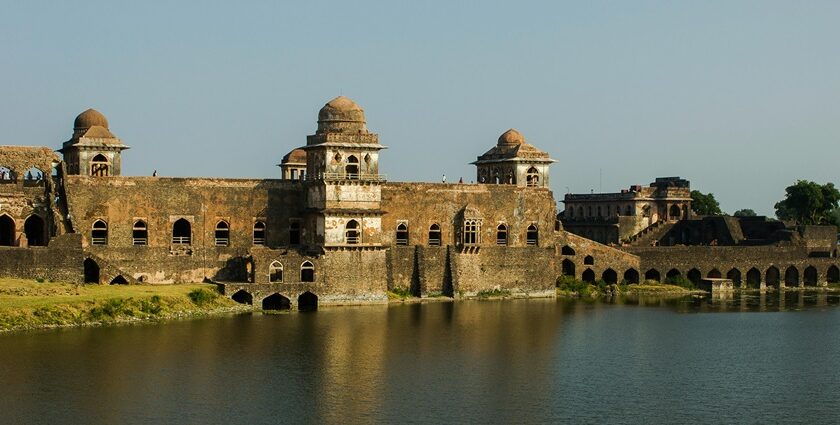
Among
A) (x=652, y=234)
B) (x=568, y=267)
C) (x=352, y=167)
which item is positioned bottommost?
(x=568, y=267)

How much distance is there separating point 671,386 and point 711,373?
2809mm

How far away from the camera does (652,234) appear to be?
254ft

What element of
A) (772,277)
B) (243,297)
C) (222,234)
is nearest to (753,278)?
(772,277)

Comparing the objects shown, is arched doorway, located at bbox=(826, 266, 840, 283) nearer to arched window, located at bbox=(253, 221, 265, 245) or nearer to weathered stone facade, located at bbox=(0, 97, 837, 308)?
weathered stone facade, located at bbox=(0, 97, 837, 308)

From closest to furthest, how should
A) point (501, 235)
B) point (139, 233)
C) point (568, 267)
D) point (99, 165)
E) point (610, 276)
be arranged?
point (139, 233) < point (99, 165) < point (501, 235) < point (568, 267) < point (610, 276)

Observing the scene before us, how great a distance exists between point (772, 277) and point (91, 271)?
33717mm

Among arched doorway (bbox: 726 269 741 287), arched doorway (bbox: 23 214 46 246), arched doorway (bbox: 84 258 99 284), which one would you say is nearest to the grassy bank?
arched doorway (bbox: 84 258 99 284)

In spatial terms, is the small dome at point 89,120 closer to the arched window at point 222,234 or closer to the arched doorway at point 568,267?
the arched window at point 222,234

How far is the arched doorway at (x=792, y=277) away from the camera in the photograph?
2756 inches

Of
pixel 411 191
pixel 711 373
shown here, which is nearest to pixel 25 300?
pixel 411 191

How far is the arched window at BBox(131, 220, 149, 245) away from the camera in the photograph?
181 ft

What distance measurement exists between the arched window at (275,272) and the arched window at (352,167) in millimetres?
4804

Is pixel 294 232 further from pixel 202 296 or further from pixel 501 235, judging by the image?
pixel 501 235

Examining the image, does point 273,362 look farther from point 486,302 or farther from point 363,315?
point 486,302
